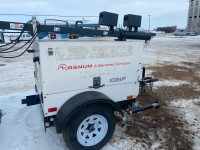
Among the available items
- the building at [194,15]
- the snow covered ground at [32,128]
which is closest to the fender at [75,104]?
the snow covered ground at [32,128]

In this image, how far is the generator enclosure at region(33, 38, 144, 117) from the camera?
259 cm

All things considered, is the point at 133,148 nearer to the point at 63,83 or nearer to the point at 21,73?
the point at 63,83

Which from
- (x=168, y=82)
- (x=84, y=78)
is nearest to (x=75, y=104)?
(x=84, y=78)

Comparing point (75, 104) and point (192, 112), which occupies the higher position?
point (75, 104)

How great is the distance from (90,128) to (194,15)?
4347 cm

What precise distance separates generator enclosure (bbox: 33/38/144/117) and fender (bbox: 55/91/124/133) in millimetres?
116

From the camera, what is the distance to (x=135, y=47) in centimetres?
325

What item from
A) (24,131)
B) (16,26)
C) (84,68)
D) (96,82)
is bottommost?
(24,131)

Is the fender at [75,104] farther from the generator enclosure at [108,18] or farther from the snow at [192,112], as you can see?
the snow at [192,112]

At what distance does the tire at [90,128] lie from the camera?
2.69 metres

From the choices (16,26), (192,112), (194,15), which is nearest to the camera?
(16,26)

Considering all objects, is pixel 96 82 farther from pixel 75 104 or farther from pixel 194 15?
pixel 194 15

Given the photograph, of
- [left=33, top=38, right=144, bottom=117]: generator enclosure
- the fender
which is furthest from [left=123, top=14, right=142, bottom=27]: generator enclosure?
the fender

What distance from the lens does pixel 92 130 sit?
9.70ft
